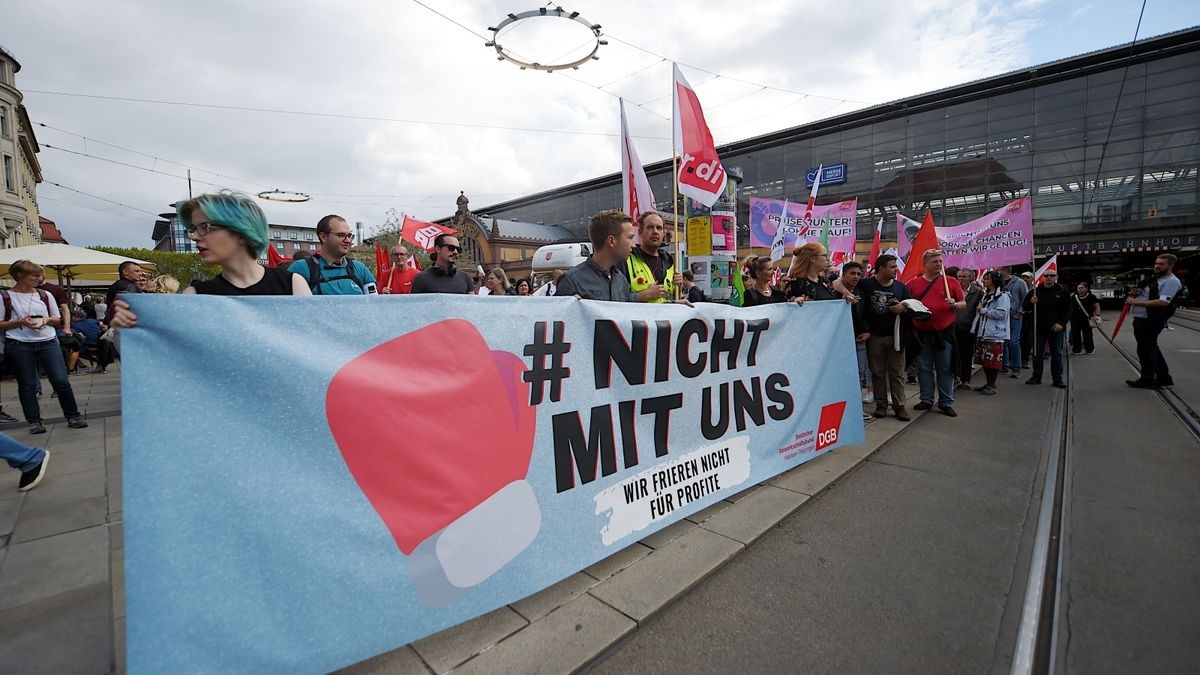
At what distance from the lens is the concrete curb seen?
186 cm

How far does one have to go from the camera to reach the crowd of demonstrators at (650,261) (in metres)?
3.80

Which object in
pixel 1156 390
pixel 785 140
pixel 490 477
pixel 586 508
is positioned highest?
pixel 785 140

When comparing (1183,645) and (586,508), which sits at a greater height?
(586,508)

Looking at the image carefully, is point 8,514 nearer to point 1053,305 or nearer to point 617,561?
point 617,561

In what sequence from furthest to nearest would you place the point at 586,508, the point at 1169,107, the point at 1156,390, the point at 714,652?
the point at 1169,107 → the point at 1156,390 → the point at 586,508 → the point at 714,652

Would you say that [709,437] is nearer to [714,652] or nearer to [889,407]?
[714,652]

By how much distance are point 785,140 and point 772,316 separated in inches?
1771

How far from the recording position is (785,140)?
42656 mm

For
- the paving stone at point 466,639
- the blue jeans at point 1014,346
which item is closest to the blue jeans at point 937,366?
the blue jeans at point 1014,346

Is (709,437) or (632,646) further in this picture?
(709,437)

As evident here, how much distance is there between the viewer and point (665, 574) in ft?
7.95

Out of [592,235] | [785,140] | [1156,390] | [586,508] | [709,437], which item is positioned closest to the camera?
[586,508]

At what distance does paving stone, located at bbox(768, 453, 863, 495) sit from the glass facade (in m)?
26.4

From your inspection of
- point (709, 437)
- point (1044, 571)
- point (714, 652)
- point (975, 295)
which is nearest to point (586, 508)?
point (714, 652)
